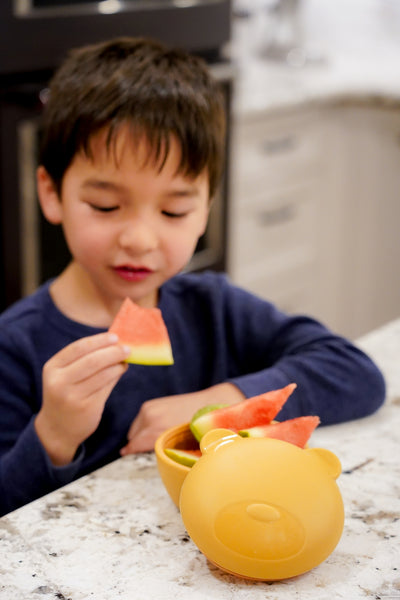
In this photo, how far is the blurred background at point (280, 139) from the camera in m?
1.85

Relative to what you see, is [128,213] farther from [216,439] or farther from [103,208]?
[216,439]

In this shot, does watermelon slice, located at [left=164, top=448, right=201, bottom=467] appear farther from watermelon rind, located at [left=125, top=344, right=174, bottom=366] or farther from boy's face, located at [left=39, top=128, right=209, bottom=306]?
boy's face, located at [left=39, top=128, right=209, bottom=306]

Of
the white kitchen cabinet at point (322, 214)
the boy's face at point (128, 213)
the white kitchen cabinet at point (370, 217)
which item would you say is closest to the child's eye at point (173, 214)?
the boy's face at point (128, 213)

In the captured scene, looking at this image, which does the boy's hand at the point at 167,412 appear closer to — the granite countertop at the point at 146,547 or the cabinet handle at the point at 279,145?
the granite countertop at the point at 146,547

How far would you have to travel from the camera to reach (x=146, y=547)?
A: 2.05 feet

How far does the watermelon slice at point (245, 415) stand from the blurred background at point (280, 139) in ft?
4.14

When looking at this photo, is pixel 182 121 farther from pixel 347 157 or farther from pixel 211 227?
pixel 347 157

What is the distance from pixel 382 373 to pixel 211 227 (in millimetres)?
1482

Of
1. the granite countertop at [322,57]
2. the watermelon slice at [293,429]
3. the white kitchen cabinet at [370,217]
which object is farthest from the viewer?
the white kitchen cabinet at [370,217]

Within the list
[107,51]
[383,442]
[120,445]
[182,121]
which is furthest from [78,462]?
[107,51]

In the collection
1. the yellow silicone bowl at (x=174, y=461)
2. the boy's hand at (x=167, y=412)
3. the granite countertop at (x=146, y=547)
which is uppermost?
the yellow silicone bowl at (x=174, y=461)

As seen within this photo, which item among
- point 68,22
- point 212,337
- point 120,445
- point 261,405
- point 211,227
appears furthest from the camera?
point 211,227

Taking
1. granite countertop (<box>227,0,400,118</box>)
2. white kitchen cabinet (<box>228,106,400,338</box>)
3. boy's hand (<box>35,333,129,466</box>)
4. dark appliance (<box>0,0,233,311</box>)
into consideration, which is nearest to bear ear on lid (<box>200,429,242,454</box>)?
boy's hand (<box>35,333,129,466</box>)

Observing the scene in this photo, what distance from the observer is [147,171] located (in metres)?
0.97
